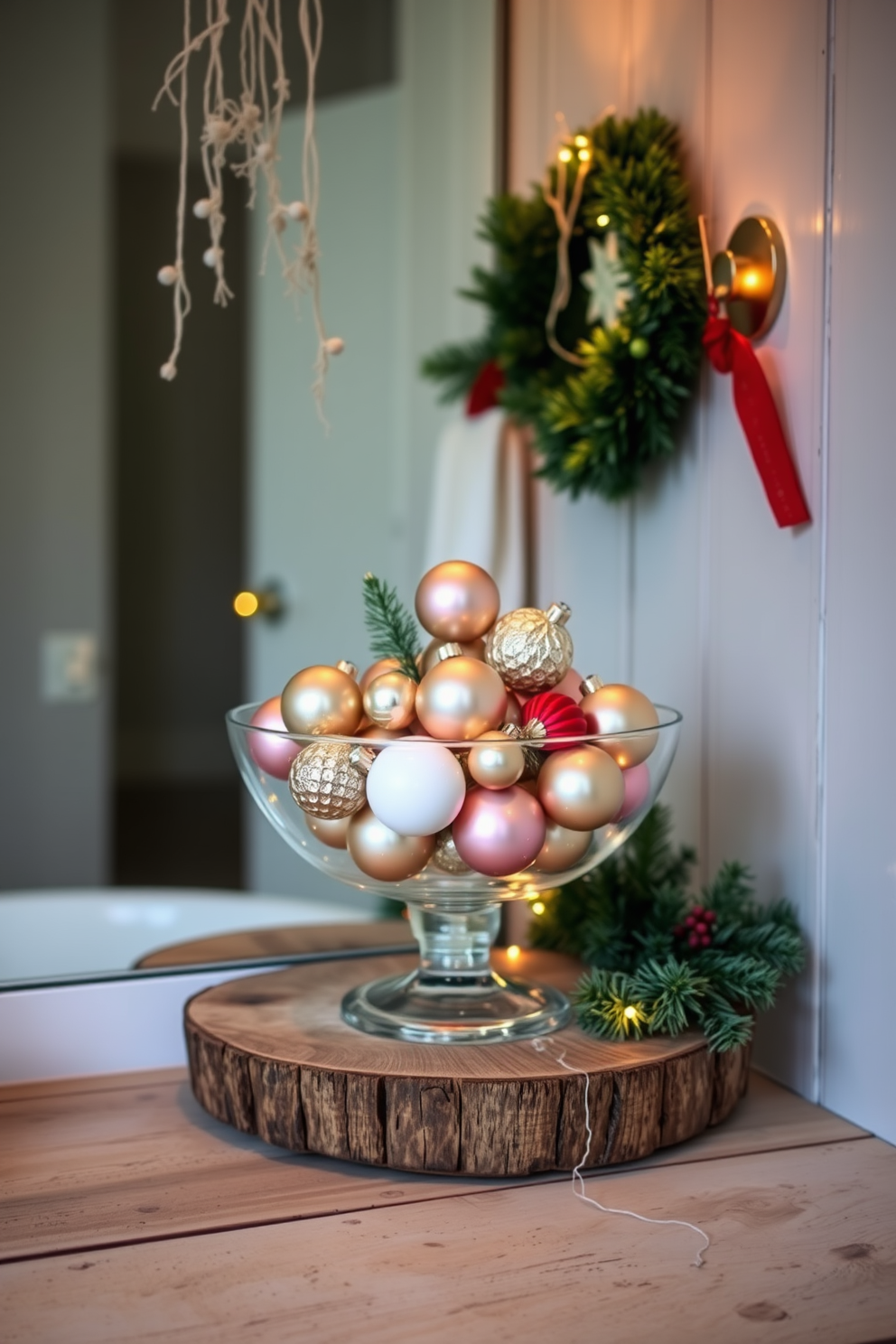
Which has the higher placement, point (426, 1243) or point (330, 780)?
point (330, 780)

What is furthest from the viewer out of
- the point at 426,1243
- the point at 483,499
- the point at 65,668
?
the point at 483,499

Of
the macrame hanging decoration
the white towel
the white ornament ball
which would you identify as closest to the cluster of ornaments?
the white ornament ball

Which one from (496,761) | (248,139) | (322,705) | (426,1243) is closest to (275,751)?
(322,705)

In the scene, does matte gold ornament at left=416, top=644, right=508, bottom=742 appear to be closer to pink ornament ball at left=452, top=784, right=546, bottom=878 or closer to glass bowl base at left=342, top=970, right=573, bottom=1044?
pink ornament ball at left=452, top=784, right=546, bottom=878

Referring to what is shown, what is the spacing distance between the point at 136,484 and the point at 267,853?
1.07 ft

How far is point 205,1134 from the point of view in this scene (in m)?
0.78

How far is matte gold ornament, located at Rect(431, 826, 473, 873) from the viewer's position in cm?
73

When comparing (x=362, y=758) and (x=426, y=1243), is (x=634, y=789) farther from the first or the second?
(x=426, y=1243)

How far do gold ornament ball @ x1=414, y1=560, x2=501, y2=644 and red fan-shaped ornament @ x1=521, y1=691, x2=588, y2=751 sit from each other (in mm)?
71

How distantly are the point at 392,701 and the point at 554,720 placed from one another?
0.09 metres

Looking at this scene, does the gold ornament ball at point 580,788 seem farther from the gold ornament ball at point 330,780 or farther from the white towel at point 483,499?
the white towel at point 483,499

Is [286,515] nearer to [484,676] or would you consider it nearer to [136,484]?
[136,484]

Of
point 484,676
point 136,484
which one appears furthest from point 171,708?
point 484,676

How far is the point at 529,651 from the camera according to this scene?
2.49ft
